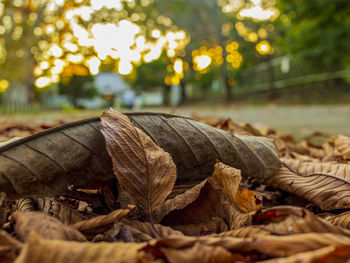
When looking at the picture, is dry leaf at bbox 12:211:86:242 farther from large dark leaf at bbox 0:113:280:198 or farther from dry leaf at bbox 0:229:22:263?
large dark leaf at bbox 0:113:280:198

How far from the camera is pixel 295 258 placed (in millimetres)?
562

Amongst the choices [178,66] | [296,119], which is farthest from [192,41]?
[296,119]

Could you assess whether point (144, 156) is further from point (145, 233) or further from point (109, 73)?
point (109, 73)

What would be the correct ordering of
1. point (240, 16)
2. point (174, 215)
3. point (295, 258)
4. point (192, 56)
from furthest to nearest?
point (192, 56)
point (240, 16)
point (174, 215)
point (295, 258)

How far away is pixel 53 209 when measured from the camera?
0.90 metres

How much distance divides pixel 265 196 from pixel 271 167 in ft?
0.37

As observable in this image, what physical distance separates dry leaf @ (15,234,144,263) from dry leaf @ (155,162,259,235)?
32cm

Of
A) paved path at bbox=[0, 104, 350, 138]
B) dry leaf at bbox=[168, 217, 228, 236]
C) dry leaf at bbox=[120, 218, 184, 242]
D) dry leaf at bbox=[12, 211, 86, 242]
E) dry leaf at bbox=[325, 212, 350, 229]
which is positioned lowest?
paved path at bbox=[0, 104, 350, 138]

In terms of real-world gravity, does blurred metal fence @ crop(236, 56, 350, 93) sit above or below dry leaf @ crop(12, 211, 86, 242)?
above

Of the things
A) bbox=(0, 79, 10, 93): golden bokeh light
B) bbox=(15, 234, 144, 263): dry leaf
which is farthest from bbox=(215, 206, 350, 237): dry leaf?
bbox=(0, 79, 10, 93): golden bokeh light

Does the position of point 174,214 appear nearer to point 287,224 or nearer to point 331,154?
point 287,224

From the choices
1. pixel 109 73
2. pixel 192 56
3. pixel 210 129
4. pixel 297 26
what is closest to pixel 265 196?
pixel 210 129

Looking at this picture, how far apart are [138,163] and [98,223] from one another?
Answer: 6.7 inches

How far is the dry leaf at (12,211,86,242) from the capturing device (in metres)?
→ 0.68
